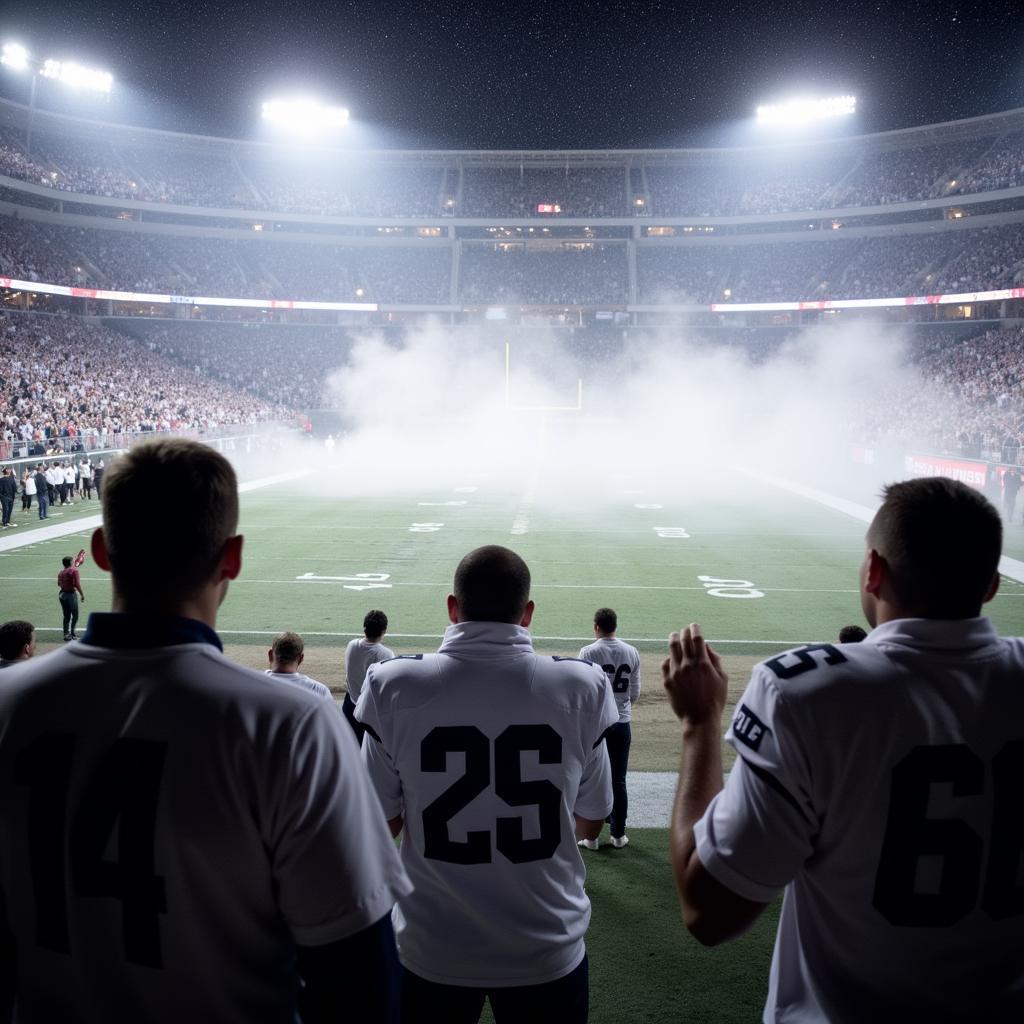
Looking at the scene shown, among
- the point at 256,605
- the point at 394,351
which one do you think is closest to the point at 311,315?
the point at 394,351

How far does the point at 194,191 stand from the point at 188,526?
6507 cm

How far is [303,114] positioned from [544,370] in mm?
25831

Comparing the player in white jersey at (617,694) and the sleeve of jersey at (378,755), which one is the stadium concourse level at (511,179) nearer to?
the player in white jersey at (617,694)

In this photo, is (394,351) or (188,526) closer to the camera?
(188,526)

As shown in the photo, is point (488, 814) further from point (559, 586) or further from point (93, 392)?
point (93, 392)

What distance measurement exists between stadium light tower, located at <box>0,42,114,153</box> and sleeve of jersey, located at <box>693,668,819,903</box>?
5948 cm

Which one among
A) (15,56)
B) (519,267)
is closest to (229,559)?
(15,56)

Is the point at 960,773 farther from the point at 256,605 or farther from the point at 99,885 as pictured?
the point at 256,605

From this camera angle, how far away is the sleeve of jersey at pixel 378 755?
8.64 feet

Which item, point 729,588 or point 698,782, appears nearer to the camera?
point 698,782

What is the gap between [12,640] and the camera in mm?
5590

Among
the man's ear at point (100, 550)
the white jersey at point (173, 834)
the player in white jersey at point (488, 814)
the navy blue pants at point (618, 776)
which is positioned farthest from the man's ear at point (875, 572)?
the navy blue pants at point (618, 776)

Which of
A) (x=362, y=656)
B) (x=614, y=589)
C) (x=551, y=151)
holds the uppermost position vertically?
(x=551, y=151)

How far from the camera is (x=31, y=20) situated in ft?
151
